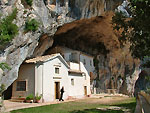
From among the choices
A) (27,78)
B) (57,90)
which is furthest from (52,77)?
(27,78)

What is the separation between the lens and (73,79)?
80.7 feet

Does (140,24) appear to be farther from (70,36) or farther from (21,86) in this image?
(70,36)

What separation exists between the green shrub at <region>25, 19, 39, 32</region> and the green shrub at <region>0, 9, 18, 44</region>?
2108 millimetres

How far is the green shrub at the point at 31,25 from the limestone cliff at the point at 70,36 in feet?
1.32

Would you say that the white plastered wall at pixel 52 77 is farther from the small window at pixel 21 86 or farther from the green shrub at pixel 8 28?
the green shrub at pixel 8 28

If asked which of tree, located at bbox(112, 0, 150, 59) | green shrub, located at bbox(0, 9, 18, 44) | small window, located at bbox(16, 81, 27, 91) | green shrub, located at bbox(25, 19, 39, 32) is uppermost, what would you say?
green shrub, located at bbox(25, 19, 39, 32)

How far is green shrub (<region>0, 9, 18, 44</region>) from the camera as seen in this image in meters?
14.3

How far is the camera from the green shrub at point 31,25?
58.3 feet

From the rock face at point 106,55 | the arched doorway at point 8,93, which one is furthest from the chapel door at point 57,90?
the rock face at point 106,55

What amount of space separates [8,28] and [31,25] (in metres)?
3.34

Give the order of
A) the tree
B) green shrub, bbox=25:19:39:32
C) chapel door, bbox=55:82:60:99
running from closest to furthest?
the tree → green shrub, bbox=25:19:39:32 → chapel door, bbox=55:82:60:99

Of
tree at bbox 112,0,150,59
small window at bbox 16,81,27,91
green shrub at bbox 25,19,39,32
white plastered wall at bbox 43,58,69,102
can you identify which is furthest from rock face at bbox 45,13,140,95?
tree at bbox 112,0,150,59

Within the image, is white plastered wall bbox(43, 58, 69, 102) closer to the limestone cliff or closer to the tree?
the limestone cliff

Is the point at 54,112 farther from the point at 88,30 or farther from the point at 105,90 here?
the point at 105,90
